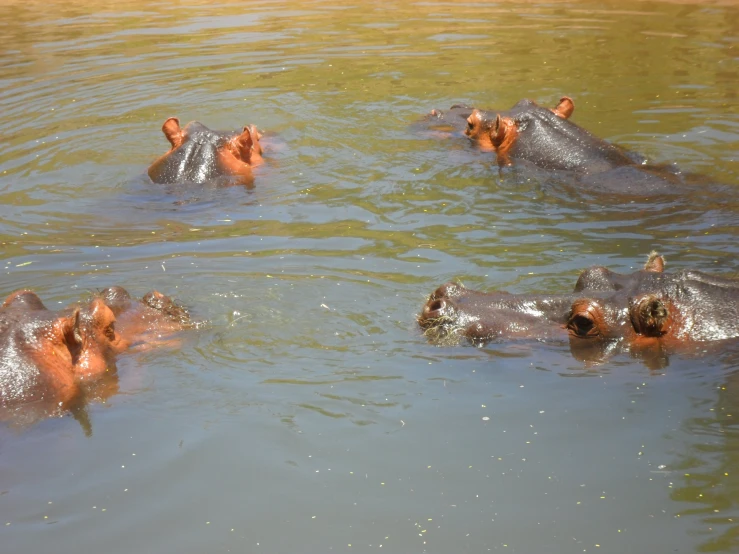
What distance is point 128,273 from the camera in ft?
24.2

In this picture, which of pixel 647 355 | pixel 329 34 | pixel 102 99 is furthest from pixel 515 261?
pixel 329 34

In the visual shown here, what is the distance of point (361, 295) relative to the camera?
6.91 m

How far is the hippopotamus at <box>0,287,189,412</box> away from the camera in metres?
5.14

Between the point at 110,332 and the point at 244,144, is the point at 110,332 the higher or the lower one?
the lower one

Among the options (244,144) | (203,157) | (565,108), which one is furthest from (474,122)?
(203,157)

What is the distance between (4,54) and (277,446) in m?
12.8

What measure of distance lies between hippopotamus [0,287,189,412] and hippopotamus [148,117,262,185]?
3673 millimetres

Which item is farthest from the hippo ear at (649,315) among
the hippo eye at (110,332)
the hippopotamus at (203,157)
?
the hippopotamus at (203,157)

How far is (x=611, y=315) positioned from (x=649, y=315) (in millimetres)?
245

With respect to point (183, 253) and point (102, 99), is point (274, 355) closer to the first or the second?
point (183, 253)

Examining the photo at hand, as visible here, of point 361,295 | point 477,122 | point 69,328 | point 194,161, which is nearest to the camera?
point 69,328

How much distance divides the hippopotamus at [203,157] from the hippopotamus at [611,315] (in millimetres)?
3893

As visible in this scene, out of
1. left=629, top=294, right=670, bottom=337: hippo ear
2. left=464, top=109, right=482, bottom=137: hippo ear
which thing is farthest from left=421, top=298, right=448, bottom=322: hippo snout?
left=464, top=109, right=482, bottom=137: hippo ear

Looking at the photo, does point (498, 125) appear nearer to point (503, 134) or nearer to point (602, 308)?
point (503, 134)
